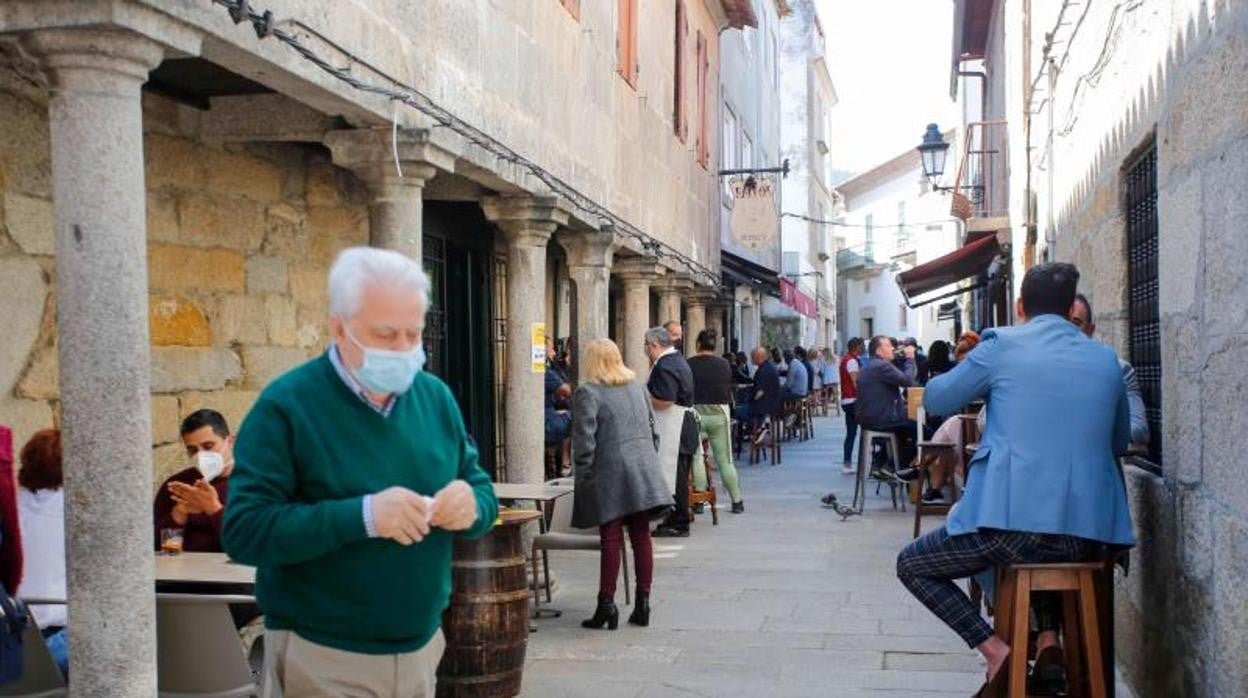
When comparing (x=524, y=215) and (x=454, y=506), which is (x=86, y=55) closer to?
(x=454, y=506)

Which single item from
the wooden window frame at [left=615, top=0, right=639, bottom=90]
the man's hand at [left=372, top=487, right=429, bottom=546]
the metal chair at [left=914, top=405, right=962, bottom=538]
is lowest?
the metal chair at [left=914, top=405, right=962, bottom=538]

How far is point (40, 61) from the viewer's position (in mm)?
4211

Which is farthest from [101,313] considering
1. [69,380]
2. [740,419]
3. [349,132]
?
[740,419]

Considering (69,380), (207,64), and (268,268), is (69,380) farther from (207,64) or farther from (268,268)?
(268,268)

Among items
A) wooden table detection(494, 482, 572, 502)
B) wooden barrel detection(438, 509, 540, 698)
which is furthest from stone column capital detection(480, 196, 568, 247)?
wooden barrel detection(438, 509, 540, 698)

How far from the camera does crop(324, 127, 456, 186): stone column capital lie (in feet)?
22.7

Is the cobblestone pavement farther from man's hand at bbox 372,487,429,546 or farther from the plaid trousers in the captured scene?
man's hand at bbox 372,487,429,546

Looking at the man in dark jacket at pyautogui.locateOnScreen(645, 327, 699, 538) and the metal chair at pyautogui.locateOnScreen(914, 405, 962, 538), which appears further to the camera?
the man in dark jacket at pyautogui.locateOnScreen(645, 327, 699, 538)

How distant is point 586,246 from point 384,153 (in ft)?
15.5

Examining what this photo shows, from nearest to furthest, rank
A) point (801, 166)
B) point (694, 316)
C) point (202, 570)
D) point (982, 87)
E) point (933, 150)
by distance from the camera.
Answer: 1. point (202, 570)
2. point (933, 150)
3. point (694, 316)
4. point (982, 87)
5. point (801, 166)

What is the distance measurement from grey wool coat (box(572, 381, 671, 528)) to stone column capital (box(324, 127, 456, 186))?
4.81 feet

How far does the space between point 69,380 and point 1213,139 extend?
11.8 feet

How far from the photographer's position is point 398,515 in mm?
2629

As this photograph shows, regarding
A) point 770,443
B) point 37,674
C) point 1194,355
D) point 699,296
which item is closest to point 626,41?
point 699,296
